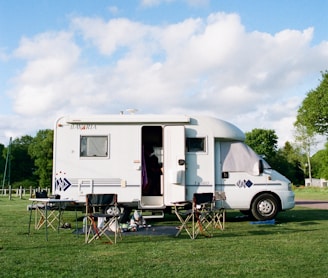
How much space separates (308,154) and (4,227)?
165 feet

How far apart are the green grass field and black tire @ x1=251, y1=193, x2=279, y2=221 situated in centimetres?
178

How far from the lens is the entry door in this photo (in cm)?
1053

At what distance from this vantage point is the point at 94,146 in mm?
10773

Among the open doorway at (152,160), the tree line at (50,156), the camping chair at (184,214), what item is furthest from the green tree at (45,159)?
the camping chair at (184,214)

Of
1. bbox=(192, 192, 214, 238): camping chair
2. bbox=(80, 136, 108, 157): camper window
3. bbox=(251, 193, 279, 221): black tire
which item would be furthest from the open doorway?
bbox=(251, 193, 279, 221): black tire

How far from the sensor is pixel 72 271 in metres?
5.35

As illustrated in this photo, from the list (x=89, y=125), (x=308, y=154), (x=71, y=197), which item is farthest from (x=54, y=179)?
(x=308, y=154)

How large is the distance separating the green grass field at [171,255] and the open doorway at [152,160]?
2.50 meters

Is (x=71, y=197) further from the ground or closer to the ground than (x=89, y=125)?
closer to the ground

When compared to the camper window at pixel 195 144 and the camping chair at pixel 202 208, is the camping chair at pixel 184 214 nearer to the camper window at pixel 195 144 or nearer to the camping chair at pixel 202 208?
the camping chair at pixel 202 208

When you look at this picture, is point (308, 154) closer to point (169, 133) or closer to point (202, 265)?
point (169, 133)

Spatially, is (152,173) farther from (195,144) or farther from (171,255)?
(171,255)

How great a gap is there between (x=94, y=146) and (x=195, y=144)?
2412 millimetres

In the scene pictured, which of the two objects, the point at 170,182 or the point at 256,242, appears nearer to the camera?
the point at 256,242
